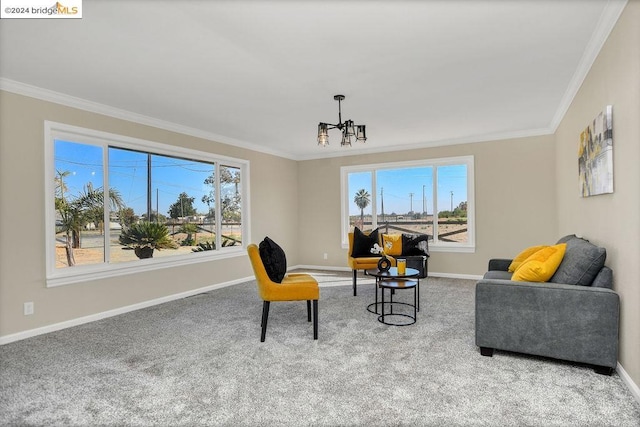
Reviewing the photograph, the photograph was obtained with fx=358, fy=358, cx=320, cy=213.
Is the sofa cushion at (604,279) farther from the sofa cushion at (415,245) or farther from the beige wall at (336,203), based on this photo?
the sofa cushion at (415,245)

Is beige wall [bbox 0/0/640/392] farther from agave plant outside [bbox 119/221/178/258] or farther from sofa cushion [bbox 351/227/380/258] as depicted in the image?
sofa cushion [bbox 351/227/380/258]

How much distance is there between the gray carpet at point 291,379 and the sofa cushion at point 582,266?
2.08 feet

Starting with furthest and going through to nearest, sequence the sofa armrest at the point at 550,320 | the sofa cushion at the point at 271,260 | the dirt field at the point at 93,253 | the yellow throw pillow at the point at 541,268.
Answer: the dirt field at the point at 93,253
the sofa cushion at the point at 271,260
the yellow throw pillow at the point at 541,268
the sofa armrest at the point at 550,320

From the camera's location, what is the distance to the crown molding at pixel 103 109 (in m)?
3.47

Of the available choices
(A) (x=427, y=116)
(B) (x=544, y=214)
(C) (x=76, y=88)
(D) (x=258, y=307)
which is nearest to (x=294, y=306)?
(D) (x=258, y=307)

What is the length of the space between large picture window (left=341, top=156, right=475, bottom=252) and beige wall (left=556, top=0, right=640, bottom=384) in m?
3.23

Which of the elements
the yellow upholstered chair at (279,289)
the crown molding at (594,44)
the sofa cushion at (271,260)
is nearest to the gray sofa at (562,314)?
the yellow upholstered chair at (279,289)

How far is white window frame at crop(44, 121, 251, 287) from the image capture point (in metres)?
3.71

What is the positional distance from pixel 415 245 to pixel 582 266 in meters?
3.52

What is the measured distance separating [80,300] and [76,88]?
7.44ft

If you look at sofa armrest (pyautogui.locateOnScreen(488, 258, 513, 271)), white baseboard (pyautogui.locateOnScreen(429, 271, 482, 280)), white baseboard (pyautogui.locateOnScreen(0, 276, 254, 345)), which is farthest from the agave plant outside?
white baseboard (pyautogui.locateOnScreen(429, 271, 482, 280))

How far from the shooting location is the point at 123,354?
3.05 metres

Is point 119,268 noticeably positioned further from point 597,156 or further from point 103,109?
point 597,156

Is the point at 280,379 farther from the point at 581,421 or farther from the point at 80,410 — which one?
the point at 581,421
